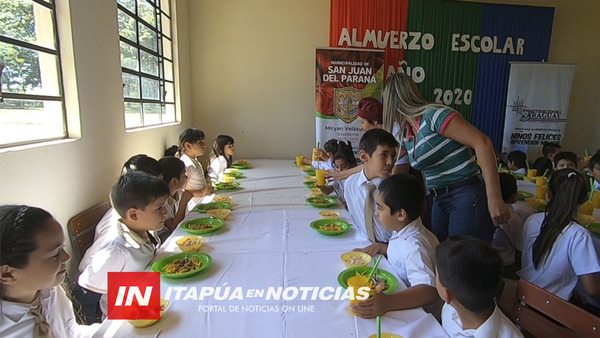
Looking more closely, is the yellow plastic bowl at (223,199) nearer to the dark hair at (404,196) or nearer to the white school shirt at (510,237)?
the dark hair at (404,196)

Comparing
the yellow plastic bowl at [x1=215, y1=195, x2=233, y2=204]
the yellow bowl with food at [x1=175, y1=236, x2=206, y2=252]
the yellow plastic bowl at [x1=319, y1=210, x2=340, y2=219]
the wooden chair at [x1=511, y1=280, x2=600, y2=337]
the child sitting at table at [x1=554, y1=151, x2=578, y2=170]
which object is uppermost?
the child sitting at table at [x1=554, y1=151, x2=578, y2=170]

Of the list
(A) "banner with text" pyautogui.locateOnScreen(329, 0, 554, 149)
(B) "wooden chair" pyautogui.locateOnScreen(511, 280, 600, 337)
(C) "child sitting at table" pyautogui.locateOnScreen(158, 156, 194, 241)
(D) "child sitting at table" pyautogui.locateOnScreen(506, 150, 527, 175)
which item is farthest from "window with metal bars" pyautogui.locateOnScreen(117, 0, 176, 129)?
(D) "child sitting at table" pyautogui.locateOnScreen(506, 150, 527, 175)

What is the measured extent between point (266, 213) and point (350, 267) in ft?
2.61

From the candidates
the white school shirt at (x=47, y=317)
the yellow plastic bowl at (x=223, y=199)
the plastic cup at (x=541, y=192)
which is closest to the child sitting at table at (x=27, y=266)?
the white school shirt at (x=47, y=317)

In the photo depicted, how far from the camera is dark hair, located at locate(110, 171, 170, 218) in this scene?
1303 millimetres

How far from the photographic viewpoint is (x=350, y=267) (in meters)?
1.17

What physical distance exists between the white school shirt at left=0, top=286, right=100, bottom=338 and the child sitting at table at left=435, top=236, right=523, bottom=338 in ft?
3.35

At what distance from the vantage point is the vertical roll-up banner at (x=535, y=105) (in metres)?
4.30

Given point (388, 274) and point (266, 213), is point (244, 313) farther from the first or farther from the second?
point (266, 213)

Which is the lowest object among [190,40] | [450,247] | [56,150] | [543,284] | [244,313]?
[543,284]

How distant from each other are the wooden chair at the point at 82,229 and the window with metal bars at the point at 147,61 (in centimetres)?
92

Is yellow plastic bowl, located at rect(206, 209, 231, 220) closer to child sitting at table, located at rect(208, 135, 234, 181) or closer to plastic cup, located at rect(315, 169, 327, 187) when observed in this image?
plastic cup, located at rect(315, 169, 327, 187)

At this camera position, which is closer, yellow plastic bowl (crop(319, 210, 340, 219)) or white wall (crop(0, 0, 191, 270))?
white wall (crop(0, 0, 191, 270))

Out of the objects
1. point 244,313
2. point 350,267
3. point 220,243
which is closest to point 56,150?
point 220,243
